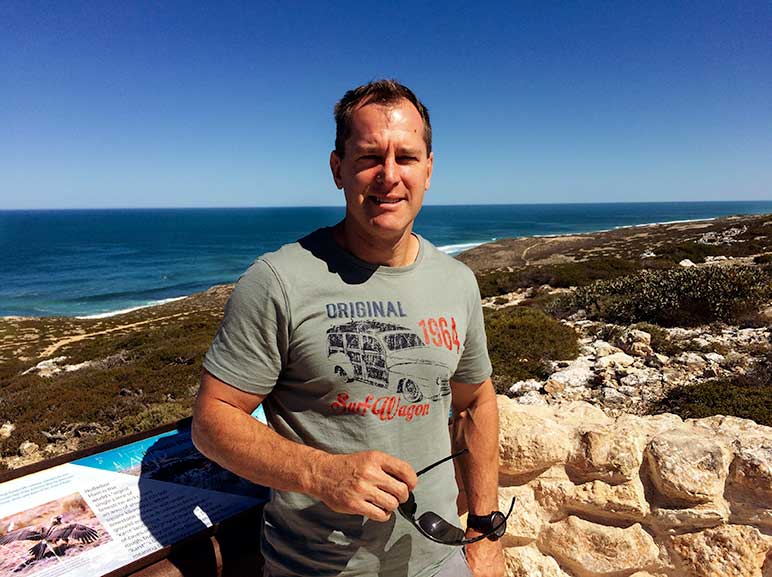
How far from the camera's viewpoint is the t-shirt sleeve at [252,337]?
1.40m

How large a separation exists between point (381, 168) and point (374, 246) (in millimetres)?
276

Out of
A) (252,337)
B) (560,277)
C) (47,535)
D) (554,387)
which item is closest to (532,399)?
(554,387)

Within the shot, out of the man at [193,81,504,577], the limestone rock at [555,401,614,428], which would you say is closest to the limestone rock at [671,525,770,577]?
the limestone rock at [555,401,614,428]

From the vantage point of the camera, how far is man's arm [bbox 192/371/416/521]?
4.15 ft

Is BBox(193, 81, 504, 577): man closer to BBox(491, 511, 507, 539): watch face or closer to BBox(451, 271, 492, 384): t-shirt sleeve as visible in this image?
BBox(451, 271, 492, 384): t-shirt sleeve

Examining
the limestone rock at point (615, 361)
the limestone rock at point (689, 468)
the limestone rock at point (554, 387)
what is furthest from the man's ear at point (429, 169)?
the limestone rock at point (615, 361)

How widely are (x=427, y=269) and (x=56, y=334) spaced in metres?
26.6

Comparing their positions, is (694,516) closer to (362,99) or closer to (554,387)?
(362,99)

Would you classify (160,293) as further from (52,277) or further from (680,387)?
(680,387)

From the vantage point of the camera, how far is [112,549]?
160 centimetres

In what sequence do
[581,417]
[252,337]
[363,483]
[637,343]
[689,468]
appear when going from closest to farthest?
[363,483] → [252,337] → [689,468] → [581,417] → [637,343]

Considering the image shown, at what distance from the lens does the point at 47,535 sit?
161 centimetres

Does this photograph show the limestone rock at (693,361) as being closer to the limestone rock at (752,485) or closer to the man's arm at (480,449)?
the limestone rock at (752,485)

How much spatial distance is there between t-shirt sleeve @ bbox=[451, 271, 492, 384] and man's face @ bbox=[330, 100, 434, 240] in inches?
19.1
